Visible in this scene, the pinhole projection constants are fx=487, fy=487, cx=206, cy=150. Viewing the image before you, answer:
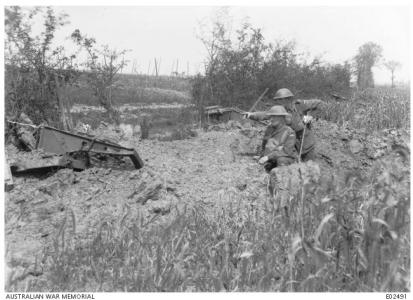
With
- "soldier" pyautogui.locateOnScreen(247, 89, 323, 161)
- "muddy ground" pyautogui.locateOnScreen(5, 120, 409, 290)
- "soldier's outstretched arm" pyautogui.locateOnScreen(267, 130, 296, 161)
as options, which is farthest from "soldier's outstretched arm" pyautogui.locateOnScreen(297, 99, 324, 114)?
"soldier's outstretched arm" pyautogui.locateOnScreen(267, 130, 296, 161)

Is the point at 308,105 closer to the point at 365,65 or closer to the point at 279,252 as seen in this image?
the point at 279,252

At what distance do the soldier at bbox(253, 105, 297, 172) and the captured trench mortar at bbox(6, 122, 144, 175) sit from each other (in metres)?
1.81

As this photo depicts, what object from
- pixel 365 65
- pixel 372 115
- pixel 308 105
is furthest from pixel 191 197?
pixel 365 65

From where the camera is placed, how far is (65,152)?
19.5 ft

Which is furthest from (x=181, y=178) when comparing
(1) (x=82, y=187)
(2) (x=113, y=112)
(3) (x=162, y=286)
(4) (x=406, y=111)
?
(4) (x=406, y=111)

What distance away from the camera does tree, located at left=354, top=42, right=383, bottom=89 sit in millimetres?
16250

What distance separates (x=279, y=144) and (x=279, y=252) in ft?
10.3

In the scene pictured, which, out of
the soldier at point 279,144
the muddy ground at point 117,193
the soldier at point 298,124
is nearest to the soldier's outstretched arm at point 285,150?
the soldier at point 279,144

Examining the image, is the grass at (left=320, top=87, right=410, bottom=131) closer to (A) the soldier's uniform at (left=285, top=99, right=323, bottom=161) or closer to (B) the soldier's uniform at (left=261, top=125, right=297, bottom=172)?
(A) the soldier's uniform at (left=285, top=99, right=323, bottom=161)

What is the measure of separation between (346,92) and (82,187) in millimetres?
12480

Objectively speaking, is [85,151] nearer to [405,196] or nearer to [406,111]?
[405,196]

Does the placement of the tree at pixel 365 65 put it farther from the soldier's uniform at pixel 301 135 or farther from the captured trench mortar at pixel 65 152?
the captured trench mortar at pixel 65 152

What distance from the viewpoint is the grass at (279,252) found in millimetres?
3219

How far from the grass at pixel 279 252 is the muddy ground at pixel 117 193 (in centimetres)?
26
